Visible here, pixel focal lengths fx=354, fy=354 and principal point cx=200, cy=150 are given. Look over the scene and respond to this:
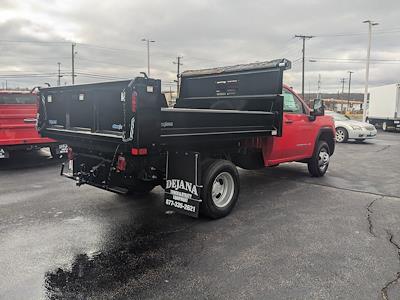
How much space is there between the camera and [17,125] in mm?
8719

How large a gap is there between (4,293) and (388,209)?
18.0 ft

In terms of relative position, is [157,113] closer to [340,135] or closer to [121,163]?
[121,163]

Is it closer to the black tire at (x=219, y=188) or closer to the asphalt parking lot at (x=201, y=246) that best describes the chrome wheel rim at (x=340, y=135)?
the asphalt parking lot at (x=201, y=246)

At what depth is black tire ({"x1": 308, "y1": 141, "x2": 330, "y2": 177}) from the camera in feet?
26.3

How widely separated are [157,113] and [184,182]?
118 centimetres

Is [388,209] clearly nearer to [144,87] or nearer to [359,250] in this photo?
[359,250]

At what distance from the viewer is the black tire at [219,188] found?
491cm

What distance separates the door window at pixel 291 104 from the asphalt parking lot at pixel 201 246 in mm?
1589

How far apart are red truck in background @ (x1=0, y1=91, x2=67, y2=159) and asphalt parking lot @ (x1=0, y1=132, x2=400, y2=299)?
1.89m

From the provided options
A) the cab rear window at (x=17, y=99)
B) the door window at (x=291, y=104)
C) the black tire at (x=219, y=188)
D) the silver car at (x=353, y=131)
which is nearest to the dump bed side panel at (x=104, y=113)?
the black tire at (x=219, y=188)

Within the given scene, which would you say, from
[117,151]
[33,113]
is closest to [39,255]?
[117,151]

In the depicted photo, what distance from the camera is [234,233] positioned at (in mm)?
4664

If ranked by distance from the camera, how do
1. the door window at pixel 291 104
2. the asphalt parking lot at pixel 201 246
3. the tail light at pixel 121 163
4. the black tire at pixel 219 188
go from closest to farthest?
the asphalt parking lot at pixel 201 246
the tail light at pixel 121 163
the black tire at pixel 219 188
the door window at pixel 291 104

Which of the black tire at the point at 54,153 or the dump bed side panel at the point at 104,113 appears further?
the black tire at the point at 54,153
